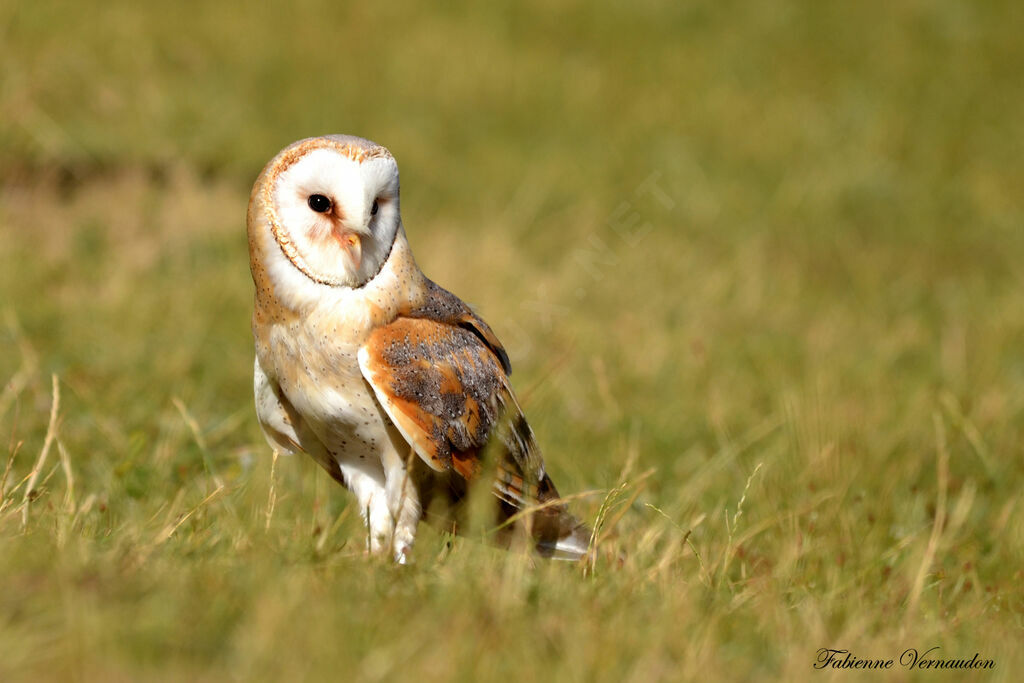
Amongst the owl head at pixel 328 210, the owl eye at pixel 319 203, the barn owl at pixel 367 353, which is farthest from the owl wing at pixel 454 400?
the owl eye at pixel 319 203

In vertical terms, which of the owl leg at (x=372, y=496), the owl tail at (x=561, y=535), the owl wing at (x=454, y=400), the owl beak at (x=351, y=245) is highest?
the owl beak at (x=351, y=245)

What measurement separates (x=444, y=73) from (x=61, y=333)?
5.95 m

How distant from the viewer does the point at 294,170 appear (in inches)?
127

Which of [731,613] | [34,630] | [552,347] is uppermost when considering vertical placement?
[34,630]

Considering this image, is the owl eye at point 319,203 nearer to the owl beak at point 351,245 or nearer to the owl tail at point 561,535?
the owl beak at point 351,245

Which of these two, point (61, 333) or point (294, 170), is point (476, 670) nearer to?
point (294, 170)

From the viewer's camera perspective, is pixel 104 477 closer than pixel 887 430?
Yes

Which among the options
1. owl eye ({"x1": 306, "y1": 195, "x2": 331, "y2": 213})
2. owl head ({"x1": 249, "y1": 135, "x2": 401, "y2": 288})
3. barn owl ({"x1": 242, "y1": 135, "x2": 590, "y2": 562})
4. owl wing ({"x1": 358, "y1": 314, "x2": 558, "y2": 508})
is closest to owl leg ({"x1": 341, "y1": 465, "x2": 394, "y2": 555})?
barn owl ({"x1": 242, "y1": 135, "x2": 590, "y2": 562})

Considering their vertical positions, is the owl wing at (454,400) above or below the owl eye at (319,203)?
below

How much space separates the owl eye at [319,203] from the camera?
321cm

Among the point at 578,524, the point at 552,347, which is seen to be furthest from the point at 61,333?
the point at 578,524
